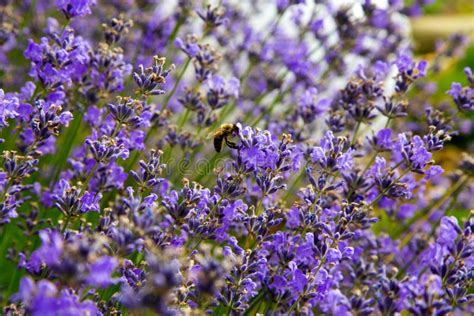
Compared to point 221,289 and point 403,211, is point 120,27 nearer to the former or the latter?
point 221,289

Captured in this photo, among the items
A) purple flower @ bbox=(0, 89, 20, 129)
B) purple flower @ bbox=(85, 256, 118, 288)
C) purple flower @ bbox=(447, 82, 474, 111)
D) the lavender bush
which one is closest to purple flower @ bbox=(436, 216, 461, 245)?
the lavender bush

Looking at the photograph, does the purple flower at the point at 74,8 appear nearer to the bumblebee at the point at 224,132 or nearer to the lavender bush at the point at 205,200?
the lavender bush at the point at 205,200

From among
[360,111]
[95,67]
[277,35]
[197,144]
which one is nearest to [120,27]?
[95,67]

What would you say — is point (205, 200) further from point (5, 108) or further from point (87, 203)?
point (5, 108)

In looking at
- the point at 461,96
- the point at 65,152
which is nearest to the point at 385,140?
the point at 461,96

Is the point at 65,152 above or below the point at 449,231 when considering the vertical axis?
above

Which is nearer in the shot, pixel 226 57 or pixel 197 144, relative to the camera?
pixel 197 144

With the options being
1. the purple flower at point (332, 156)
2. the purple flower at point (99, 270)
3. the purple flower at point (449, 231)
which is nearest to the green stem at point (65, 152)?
the purple flower at point (332, 156)

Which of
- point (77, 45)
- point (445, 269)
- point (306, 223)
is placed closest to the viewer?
point (445, 269)

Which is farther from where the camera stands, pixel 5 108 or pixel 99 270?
pixel 5 108

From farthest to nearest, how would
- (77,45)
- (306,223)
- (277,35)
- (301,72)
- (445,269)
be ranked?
(277,35)
(301,72)
(77,45)
(306,223)
(445,269)

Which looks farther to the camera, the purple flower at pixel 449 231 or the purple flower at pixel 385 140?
the purple flower at pixel 385 140
